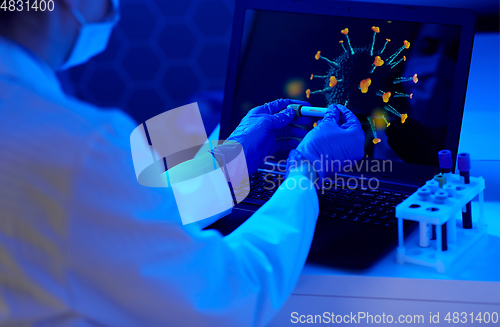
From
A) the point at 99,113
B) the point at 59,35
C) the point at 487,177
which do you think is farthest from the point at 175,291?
the point at 487,177

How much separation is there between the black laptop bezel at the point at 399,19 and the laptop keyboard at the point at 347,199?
0.29ft

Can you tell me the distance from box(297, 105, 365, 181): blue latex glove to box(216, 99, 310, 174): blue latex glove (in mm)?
104

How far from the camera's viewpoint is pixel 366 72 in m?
0.86

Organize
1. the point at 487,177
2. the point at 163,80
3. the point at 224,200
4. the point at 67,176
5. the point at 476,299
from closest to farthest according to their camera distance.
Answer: the point at 67,176 < the point at 476,299 < the point at 224,200 < the point at 487,177 < the point at 163,80

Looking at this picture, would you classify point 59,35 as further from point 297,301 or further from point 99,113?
point 297,301

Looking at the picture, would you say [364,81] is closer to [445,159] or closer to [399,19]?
[399,19]

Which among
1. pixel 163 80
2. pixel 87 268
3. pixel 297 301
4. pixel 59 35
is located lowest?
pixel 297 301

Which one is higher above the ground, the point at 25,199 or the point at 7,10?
the point at 7,10

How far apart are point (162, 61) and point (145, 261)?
1.24 m

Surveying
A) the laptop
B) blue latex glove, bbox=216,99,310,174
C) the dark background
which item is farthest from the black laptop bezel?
the dark background

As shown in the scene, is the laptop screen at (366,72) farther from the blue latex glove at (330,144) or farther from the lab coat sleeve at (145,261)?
the lab coat sleeve at (145,261)

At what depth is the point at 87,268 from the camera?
41cm

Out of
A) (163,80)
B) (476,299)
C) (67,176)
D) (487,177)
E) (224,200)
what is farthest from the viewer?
(163,80)

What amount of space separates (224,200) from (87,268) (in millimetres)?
342
